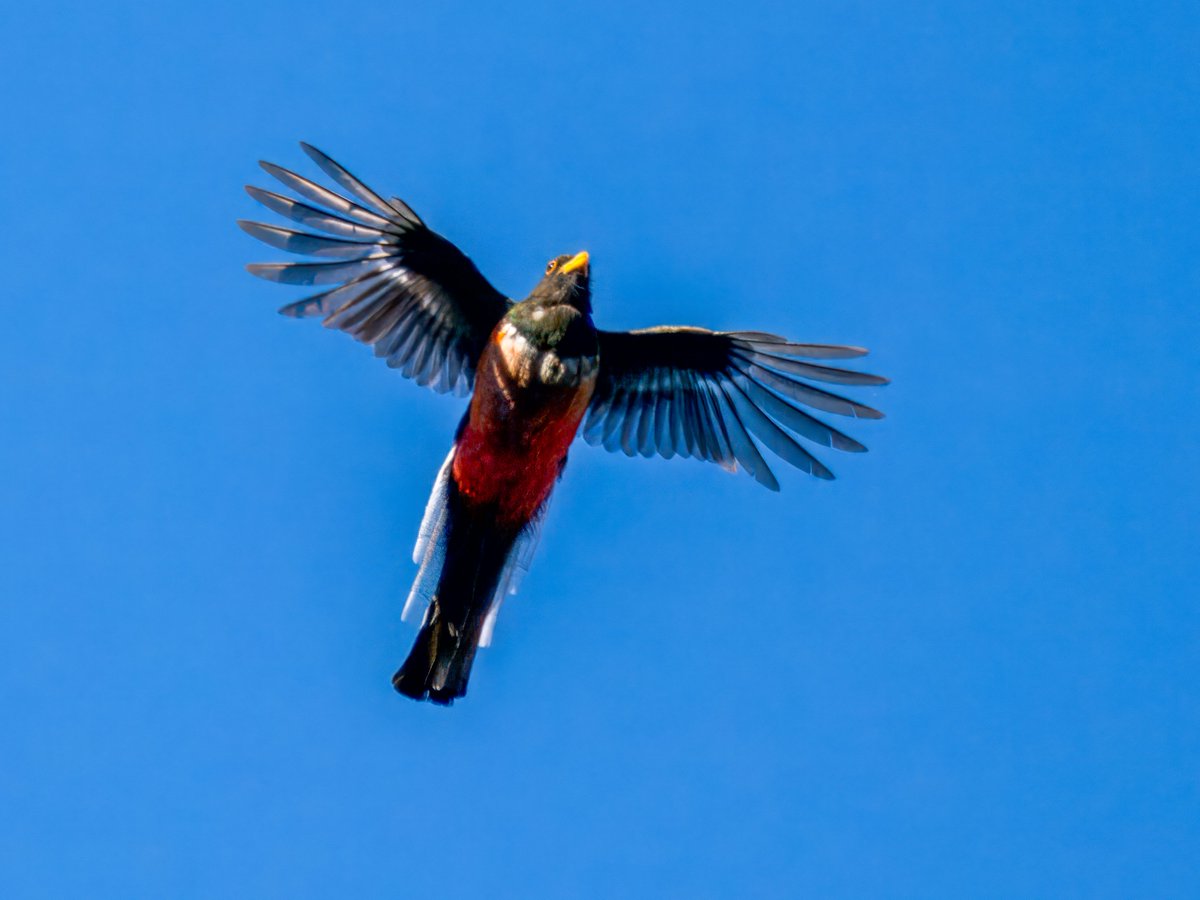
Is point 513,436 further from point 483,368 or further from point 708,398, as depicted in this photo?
point 708,398

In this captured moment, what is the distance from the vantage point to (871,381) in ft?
31.4

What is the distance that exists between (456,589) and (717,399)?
7.26 feet

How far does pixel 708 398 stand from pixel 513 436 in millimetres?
1740

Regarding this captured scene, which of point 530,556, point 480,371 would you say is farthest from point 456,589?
point 480,371

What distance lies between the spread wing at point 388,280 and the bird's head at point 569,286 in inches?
14.7

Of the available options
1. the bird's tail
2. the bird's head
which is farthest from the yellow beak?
the bird's tail

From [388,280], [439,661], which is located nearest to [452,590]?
[439,661]

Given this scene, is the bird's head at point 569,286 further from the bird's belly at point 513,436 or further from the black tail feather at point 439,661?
the black tail feather at point 439,661

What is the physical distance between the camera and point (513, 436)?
367 inches

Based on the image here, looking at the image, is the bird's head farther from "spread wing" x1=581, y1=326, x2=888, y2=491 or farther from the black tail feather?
the black tail feather

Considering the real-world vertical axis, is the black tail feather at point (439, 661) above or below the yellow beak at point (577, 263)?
below

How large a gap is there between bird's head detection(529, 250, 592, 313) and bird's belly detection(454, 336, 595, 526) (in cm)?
42

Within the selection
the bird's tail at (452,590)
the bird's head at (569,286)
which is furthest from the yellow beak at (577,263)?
the bird's tail at (452,590)

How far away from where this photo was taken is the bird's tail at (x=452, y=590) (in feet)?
31.2
